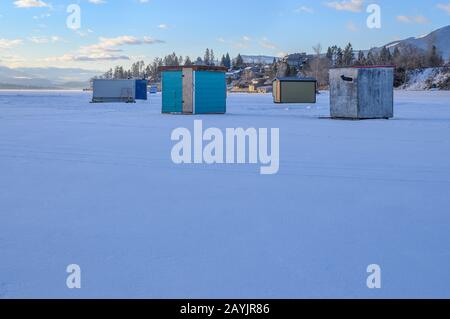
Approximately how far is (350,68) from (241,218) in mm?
15399

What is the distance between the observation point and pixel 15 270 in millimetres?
3736

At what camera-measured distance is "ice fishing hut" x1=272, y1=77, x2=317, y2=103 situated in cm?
4031

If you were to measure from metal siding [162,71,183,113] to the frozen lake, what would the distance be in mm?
15736

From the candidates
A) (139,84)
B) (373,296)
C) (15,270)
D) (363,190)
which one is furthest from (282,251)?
(139,84)

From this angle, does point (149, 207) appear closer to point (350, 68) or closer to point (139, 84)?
point (350, 68)

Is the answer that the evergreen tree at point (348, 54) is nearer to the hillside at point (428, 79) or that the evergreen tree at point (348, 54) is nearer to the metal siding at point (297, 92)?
the hillside at point (428, 79)

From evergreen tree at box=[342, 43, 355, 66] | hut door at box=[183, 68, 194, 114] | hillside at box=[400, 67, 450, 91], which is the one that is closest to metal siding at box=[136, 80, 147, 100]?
hut door at box=[183, 68, 194, 114]

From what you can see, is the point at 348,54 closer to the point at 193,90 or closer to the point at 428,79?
the point at 428,79

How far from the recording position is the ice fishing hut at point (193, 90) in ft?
80.4

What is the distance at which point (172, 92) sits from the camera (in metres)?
25.0

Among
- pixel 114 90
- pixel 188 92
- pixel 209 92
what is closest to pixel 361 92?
pixel 209 92

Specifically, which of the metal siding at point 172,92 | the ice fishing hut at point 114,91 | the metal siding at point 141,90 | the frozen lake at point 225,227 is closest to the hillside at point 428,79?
the metal siding at point 141,90

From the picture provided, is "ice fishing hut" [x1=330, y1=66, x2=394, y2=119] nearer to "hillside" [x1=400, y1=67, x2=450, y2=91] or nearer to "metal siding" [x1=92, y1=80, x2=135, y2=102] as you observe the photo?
"metal siding" [x1=92, y1=80, x2=135, y2=102]

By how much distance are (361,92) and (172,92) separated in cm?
931
